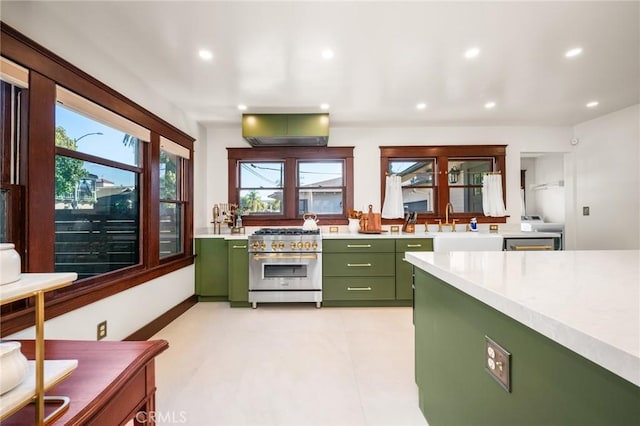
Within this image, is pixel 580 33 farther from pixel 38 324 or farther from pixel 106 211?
pixel 106 211

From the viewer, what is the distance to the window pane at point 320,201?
4133mm

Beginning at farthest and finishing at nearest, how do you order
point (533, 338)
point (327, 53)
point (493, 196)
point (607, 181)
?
point (493, 196), point (607, 181), point (327, 53), point (533, 338)

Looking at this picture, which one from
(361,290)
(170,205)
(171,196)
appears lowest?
(361,290)

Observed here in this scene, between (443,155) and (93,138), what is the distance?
4.04m

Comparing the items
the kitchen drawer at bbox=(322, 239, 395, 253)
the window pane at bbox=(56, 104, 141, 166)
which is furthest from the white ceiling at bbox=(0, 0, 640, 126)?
the kitchen drawer at bbox=(322, 239, 395, 253)

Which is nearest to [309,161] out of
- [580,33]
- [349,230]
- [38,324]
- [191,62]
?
[349,230]

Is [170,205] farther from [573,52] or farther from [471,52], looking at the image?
[573,52]

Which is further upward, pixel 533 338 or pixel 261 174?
pixel 261 174

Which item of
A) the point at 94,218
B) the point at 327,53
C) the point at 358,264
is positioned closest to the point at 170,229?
the point at 94,218

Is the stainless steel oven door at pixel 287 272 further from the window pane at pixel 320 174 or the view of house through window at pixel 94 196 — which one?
the view of house through window at pixel 94 196

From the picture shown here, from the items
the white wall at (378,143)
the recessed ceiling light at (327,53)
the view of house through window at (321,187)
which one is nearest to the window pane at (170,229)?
the white wall at (378,143)

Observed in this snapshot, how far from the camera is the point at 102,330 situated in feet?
6.87

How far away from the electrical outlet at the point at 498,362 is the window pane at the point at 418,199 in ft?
11.0

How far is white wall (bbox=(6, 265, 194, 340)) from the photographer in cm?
A: 180
